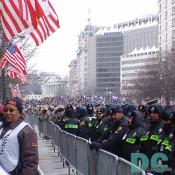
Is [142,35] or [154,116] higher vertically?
[142,35]

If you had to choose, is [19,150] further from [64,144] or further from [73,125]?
[73,125]

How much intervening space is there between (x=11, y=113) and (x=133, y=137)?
3109 mm

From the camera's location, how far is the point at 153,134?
8344mm

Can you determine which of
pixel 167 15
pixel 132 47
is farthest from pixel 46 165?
pixel 132 47

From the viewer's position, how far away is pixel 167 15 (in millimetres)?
137500

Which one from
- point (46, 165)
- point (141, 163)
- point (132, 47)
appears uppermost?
point (132, 47)

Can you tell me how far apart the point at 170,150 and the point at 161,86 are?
63556 millimetres

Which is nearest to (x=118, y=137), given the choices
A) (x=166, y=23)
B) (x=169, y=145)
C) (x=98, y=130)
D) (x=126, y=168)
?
(x=169, y=145)

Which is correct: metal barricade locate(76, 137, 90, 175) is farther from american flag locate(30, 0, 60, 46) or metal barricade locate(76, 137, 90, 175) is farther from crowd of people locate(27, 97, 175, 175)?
american flag locate(30, 0, 60, 46)

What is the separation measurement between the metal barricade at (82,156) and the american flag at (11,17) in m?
3.29

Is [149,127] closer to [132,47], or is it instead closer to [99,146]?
[99,146]

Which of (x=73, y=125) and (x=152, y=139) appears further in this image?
(x=73, y=125)

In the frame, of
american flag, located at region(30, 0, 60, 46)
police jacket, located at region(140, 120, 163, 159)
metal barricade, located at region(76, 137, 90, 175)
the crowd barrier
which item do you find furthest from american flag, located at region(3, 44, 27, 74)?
police jacket, located at region(140, 120, 163, 159)

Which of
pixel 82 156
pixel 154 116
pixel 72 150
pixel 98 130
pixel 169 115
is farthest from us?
pixel 98 130
